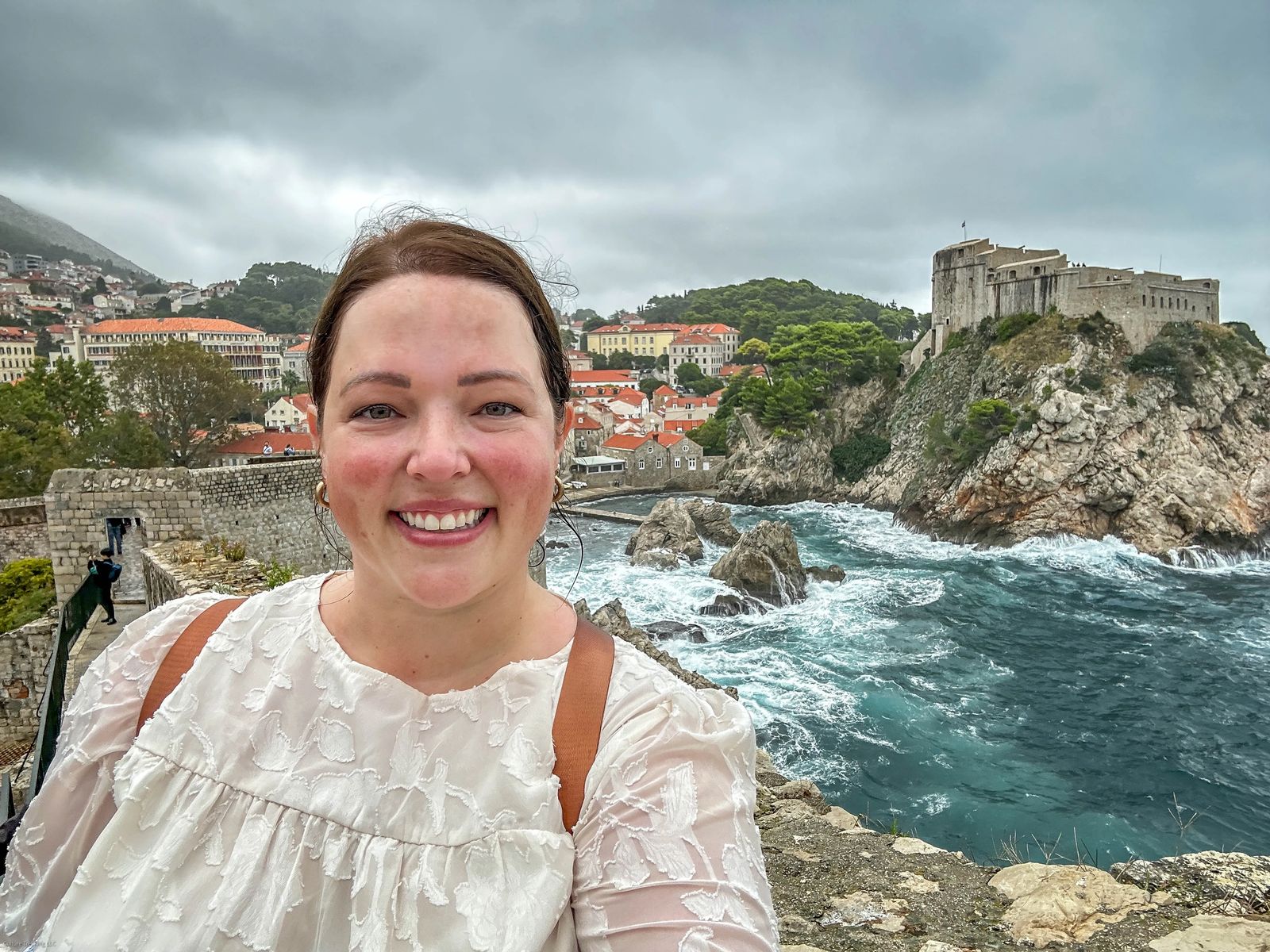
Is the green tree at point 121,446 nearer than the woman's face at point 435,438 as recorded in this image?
No

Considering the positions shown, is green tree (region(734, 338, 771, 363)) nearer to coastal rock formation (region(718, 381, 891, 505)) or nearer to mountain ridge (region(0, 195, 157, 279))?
coastal rock formation (region(718, 381, 891, 505))

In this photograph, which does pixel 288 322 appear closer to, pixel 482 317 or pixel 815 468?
pixel 815 468

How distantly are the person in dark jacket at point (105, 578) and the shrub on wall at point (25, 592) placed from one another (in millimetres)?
2709

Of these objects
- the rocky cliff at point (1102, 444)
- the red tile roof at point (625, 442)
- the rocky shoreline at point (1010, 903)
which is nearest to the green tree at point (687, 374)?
the red tile roof at point (625, 442)

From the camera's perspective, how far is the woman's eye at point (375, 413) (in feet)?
3.84

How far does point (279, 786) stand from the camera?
44.8 inches

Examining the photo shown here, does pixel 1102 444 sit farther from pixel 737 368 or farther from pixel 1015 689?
pixel 737 368

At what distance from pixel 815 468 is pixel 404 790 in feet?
129

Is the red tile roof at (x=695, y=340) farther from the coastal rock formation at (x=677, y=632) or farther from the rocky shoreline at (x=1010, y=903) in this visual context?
the rocky shoreline at (x=1010, y=903)

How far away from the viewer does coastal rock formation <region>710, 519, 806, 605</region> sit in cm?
2031

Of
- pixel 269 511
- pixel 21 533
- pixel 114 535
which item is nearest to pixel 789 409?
pixel 21 533

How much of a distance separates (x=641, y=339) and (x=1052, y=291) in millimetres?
50739

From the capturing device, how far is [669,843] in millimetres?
944

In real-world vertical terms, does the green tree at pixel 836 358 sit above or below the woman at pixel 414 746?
above
